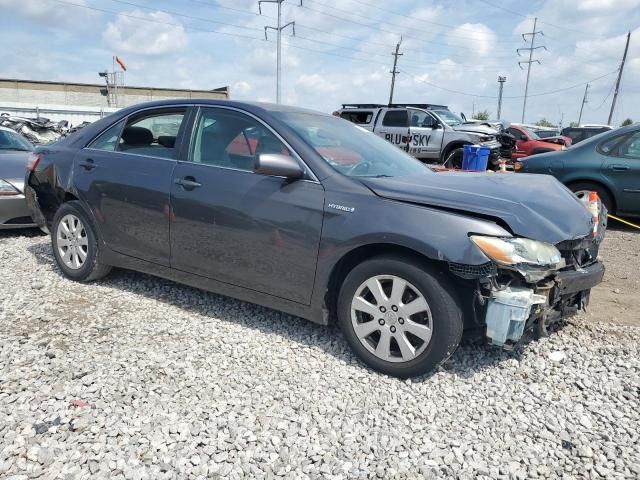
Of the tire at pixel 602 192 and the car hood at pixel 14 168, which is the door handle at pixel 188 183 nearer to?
the car hood at pixel 14 168

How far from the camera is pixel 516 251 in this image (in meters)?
2.79

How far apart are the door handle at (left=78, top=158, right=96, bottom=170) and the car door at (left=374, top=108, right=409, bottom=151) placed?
11.9 meters

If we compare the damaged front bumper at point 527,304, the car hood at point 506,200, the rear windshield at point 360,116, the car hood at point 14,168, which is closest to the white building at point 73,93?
the rear windshield at point 360,116

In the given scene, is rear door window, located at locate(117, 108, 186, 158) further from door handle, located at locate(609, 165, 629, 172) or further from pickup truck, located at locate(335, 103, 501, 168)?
pickup truck, located at locate(335, 103, 501, 168)

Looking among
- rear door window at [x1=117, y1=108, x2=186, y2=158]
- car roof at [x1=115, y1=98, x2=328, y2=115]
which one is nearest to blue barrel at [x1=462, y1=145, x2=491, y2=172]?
car roof at [x1=115, y1=98, x2=328, y2=115]

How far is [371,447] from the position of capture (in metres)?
2.50

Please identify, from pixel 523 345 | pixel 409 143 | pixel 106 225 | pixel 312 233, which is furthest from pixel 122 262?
pixel 409 143

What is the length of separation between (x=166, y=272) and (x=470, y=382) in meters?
2.40

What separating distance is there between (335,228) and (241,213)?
72 cm

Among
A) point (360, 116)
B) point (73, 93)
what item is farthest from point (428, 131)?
point (73, 93)

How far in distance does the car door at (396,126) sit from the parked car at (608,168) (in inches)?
319

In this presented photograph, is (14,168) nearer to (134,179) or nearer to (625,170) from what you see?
(134,179)

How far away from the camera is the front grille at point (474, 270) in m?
2.77

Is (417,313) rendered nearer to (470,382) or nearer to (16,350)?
(470,382)
